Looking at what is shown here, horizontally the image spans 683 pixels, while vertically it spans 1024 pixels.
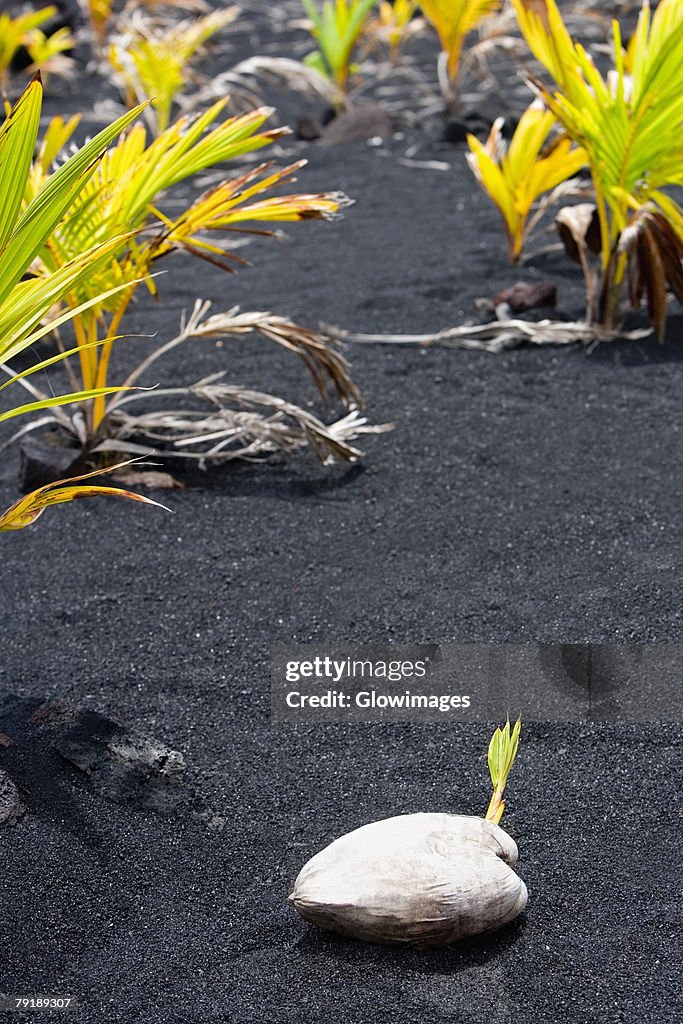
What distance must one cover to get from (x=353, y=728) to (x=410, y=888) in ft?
1.43

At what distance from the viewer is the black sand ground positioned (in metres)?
1.23

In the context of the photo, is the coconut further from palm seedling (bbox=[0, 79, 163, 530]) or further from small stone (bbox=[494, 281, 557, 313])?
small stone (bbox=[494, 281, 557, 313])

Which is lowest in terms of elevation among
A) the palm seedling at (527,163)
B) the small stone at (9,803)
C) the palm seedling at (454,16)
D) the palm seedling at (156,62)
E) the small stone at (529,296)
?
the small stone at (9,803)

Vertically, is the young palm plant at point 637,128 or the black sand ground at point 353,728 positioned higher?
the young palm plant at point 637,128

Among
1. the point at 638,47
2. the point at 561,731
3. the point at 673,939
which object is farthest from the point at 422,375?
the point at 673,939

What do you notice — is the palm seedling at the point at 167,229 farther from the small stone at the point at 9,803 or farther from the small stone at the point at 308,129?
the small stone at the point at 308,129

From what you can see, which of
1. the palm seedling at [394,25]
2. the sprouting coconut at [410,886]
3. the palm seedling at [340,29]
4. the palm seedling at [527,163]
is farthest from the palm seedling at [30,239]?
the palm seedling at [394,25]

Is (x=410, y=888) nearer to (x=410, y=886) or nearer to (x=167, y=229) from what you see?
(x=410, y=886)

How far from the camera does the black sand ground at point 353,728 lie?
123 centimetres

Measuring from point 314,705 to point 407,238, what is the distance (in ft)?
7.85

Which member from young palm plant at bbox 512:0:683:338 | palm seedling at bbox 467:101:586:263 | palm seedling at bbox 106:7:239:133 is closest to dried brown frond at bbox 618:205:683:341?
young palm plant at bbox 512:0:683:338

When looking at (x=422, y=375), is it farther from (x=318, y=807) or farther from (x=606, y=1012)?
(x=606, y=1012)

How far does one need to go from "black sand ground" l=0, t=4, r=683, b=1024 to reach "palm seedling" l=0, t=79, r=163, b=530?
50cm

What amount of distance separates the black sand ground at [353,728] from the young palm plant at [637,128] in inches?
10.9
